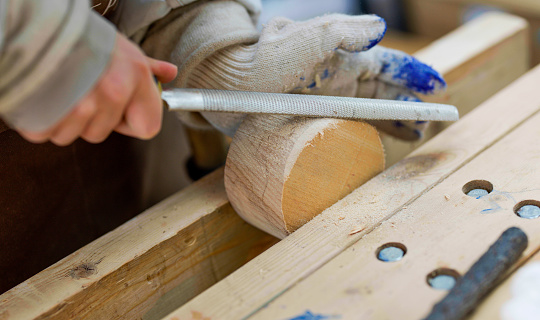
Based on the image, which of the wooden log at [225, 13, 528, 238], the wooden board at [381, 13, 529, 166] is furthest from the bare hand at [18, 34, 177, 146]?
the wooden board at [381, 13, 529, 166]

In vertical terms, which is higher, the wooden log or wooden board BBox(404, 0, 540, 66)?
the wooden log

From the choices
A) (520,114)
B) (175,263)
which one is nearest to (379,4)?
(520,114)

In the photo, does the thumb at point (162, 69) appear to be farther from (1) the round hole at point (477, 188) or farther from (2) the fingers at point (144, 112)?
(1) the round hole at point (477, 188)

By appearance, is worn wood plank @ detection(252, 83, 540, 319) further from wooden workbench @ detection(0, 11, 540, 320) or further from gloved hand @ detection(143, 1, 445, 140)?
gloved hand @ detection(143, 1, 445, 140)

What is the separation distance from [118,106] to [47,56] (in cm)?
11

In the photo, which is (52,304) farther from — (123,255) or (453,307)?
(453,307)

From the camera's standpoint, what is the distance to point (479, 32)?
5.24 feet

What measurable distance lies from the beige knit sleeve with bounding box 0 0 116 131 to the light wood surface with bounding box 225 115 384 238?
355 millimetres

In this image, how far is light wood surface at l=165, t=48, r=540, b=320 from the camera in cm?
78

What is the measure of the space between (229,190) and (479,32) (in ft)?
3.34

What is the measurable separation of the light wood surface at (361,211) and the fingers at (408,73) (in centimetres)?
13

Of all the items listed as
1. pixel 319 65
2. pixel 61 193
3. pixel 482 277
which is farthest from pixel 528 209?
pixel 61 193

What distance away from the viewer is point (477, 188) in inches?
37.7

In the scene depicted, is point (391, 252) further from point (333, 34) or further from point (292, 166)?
point (333, 34)
